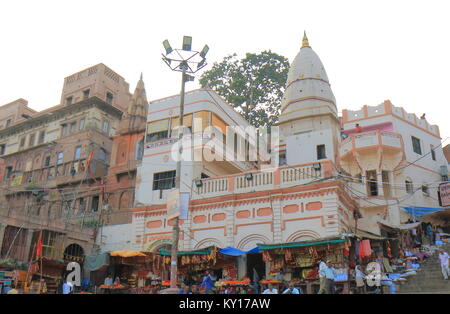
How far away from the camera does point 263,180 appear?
21938mm

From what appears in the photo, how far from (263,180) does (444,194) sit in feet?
59.7

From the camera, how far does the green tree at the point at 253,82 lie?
1609 inches

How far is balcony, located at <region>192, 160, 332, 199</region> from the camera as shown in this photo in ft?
67.3

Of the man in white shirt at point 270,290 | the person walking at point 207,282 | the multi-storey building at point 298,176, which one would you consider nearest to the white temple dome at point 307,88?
the multi-storey building at point 298,176

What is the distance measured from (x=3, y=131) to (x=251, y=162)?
29750 millimetres

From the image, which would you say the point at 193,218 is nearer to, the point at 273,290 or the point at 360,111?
the point at 273,290

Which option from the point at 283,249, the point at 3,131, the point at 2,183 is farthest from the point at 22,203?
the point at 283,249

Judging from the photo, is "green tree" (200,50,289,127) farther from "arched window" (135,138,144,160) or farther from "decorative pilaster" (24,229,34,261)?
"decorative pilaster" (24,229,34,261)

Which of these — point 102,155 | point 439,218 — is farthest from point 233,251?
point 102,155

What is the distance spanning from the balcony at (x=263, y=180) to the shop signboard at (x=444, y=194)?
17.0 metres

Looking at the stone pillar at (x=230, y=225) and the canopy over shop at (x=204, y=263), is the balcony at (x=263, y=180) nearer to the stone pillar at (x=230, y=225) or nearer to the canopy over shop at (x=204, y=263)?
the stone pillar at (x=230, y=225)

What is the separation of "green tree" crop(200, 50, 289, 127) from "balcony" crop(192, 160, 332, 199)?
18.1 m

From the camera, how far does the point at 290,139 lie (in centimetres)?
3322

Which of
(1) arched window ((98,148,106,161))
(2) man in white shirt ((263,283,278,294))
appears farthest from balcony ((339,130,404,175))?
(1) arched window ((98,148,106,161))
